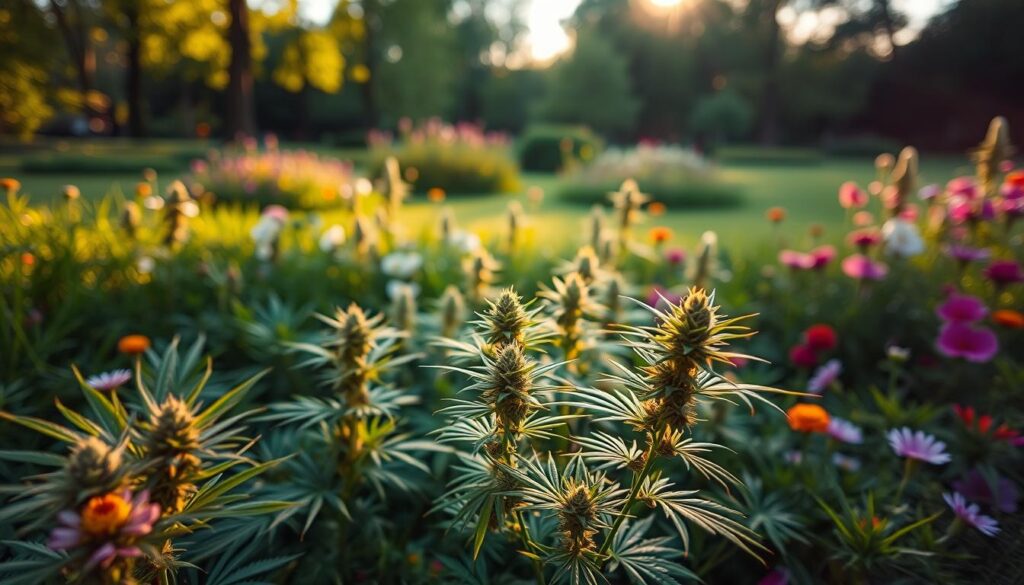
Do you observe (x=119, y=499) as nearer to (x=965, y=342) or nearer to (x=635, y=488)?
(x=635, y=488)

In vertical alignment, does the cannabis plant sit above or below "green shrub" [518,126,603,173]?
below

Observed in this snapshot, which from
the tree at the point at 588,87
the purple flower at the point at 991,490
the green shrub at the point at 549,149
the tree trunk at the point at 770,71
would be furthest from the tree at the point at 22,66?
the tree trunk at the point at 770,71

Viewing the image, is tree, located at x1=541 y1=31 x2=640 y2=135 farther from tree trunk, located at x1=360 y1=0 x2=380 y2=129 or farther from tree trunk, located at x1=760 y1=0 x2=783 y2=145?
tree trunk, located at x1=360 y1=0 x2=380 y2=129

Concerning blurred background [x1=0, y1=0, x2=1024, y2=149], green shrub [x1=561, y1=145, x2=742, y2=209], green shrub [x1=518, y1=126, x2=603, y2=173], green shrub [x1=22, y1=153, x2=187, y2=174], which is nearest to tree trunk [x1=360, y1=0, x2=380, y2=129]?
blurred background [x1=0, y1=0, x2=1024, y2=149]

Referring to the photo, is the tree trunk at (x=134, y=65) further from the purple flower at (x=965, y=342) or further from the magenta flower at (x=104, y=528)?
the purple flower at (x=965, y=342)

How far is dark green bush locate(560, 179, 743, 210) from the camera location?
972 centimetres

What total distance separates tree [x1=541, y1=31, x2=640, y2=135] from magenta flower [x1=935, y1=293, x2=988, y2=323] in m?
31.2

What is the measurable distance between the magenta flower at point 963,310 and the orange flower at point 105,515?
9.60 feet

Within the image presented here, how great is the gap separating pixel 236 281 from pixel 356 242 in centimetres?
61

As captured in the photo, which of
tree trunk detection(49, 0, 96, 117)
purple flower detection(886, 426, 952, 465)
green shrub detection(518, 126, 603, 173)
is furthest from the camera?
green shrub detection(518, 126, 603, 173)

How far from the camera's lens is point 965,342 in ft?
7.86

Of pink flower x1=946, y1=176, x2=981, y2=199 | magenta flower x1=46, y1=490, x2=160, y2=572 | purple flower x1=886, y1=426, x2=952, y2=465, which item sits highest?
pink flower x1=946, y1=176, x2=981, y2=199

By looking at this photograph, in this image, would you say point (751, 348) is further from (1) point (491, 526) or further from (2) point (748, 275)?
(1) point (491, 526)

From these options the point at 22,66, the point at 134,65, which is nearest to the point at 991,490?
the point at 22,66
